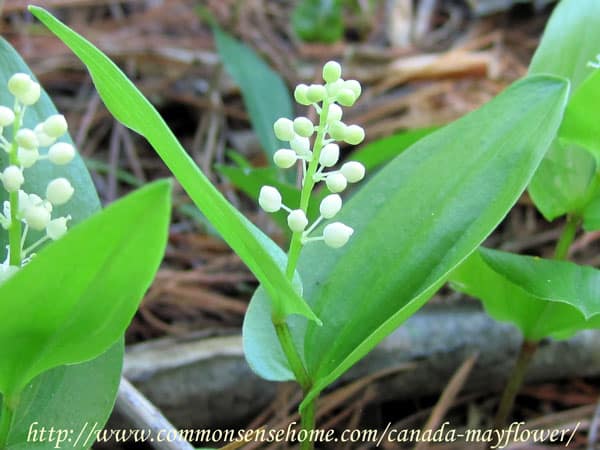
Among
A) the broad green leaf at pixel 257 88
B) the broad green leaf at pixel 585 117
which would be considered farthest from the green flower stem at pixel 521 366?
the broad green leaf at pixel 257 88

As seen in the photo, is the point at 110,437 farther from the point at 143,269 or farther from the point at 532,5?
the point at 532,5

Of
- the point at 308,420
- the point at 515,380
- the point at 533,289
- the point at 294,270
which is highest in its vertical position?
the point at 294,270

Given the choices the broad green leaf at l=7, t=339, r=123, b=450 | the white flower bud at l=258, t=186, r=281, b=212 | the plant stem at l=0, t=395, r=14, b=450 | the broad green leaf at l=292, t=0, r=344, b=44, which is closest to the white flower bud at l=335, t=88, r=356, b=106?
the white flower bud at l=258, t=186, r=281, b=212

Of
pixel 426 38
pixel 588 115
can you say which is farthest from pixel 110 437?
pixel 426 38

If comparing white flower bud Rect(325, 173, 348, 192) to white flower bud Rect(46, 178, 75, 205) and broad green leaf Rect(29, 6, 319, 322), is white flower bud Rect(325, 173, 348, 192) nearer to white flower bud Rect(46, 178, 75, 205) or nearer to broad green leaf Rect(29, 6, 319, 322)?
broad green leaf Rect(29, 6, 319, 322)

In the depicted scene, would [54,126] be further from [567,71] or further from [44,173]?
[567,71]

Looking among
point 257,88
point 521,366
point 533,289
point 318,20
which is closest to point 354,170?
point 533,289
